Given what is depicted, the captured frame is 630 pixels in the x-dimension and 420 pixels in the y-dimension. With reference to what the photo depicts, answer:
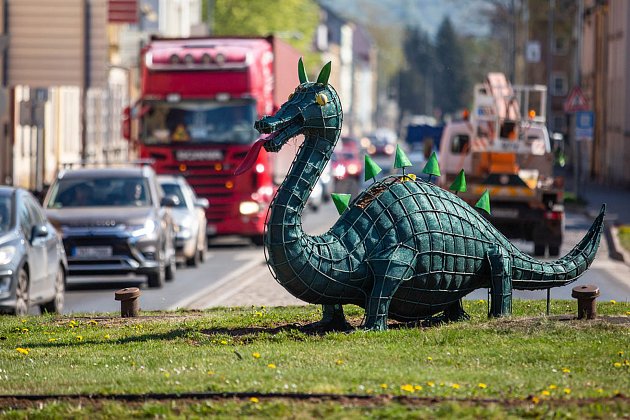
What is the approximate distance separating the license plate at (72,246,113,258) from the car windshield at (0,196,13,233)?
502 cm

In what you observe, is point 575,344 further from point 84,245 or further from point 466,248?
point 84,245

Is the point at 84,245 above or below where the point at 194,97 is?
below

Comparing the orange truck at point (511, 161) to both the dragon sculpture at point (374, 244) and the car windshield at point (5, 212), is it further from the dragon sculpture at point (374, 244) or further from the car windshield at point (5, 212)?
the dragon sculpture at point (374, 244)

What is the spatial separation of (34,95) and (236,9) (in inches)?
2180

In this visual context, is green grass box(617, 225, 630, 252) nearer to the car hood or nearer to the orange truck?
the orange truck

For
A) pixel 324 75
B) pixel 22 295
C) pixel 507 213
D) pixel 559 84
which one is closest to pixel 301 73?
pixel 324 75

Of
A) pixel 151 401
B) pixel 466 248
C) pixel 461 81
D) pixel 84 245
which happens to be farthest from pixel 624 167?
pixel 461 81

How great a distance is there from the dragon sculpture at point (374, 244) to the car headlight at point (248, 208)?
19.8 m

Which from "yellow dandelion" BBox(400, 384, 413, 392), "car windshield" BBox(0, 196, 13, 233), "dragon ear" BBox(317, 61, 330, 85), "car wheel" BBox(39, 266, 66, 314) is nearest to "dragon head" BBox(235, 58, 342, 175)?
"dragon ear" BBox(317, 61, 330, 85)

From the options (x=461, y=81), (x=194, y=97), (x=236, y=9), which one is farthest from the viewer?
(x=461, y=81)

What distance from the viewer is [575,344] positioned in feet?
38.2

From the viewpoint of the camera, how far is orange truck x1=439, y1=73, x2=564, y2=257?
29734 millimetres

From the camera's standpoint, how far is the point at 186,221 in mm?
28516

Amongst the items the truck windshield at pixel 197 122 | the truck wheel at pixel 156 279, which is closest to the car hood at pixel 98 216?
the truck wheel at pixel 156 279
